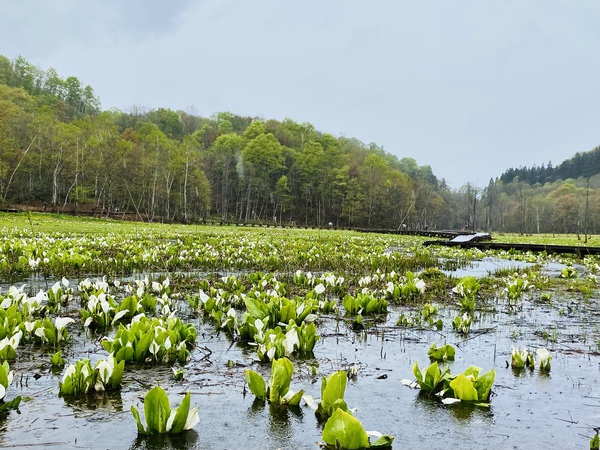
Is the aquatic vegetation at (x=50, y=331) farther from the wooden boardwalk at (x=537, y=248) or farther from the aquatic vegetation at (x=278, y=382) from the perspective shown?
the wooden boardwalk at (x=537, y=248)

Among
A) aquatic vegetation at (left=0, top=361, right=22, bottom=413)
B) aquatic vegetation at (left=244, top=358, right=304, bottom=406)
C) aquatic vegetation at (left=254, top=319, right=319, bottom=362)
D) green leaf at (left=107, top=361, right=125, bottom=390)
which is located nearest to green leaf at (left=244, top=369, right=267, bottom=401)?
aquatic vegetation at (left=244, top=358, right=304, bottom=406)

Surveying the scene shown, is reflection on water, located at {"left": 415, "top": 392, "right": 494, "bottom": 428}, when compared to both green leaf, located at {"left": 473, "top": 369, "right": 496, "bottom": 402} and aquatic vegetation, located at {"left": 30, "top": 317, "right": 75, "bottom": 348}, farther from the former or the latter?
aquatic vegetation, located at {"left": 30, "top": 317, "right": 75, "bottom": 348}

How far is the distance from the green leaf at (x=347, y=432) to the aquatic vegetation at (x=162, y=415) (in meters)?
0.70

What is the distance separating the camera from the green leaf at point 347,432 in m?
2.20

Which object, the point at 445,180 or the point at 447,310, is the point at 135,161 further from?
the point at 445,180

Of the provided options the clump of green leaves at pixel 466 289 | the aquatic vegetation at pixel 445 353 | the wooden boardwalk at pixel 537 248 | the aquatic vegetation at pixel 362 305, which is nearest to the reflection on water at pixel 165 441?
the aquatic vegetation at pixel 445 353

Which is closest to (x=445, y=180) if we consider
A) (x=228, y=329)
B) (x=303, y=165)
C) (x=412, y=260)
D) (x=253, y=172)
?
(x=303, y=165)

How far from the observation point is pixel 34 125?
54469 mm

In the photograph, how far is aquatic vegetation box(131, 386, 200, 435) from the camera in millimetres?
2369

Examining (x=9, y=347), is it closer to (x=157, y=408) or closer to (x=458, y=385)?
(x=157, y=408)

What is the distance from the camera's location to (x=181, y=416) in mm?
2381

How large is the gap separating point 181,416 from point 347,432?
849 mm

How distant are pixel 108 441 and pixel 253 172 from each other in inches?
2991

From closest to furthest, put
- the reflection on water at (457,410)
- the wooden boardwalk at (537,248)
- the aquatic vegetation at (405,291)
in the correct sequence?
1. the reflection on water at (457,410)
2. the aquatic vegetation at (405,291)
3. the wooden boardwalk at (537,248)
